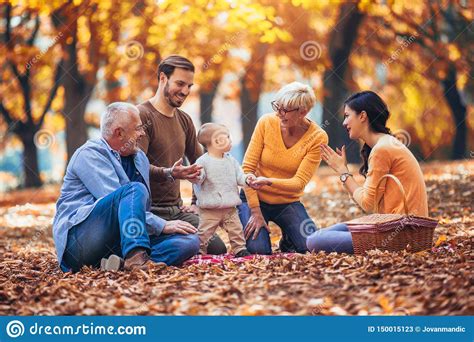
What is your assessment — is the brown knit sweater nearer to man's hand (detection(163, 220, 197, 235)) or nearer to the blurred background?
man's hand (detection(163, 220, 197, 235))

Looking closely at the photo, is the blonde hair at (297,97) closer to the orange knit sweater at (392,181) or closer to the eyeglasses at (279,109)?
the eyeglasses at (279,109)

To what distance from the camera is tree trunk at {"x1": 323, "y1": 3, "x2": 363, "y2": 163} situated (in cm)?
1409

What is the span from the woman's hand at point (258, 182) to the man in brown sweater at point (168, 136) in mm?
469

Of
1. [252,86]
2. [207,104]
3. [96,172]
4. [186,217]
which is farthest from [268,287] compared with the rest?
[207,104]

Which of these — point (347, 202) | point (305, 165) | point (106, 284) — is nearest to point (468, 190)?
point (347, 202)

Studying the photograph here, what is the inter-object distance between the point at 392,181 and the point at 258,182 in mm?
1010

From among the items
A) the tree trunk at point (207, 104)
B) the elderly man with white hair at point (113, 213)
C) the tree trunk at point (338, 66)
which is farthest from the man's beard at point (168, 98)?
the tree trunk at point (207, 104)

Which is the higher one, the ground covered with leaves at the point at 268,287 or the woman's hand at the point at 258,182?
the woman's hand at the point at 258,182

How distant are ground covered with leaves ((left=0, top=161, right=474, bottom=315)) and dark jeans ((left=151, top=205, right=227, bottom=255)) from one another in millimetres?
919

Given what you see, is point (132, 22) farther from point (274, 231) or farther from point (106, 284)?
point (106, 284)

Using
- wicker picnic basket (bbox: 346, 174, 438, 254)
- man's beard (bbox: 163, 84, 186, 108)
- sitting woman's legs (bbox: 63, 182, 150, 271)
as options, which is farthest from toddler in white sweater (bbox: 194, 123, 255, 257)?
wicker picnic basket (bbox: 346, 174, 438, 254)

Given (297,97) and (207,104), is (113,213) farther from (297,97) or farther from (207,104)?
(207,104)

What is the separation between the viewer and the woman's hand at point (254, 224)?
579 centimetres

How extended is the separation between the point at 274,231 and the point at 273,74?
12.5 meters
